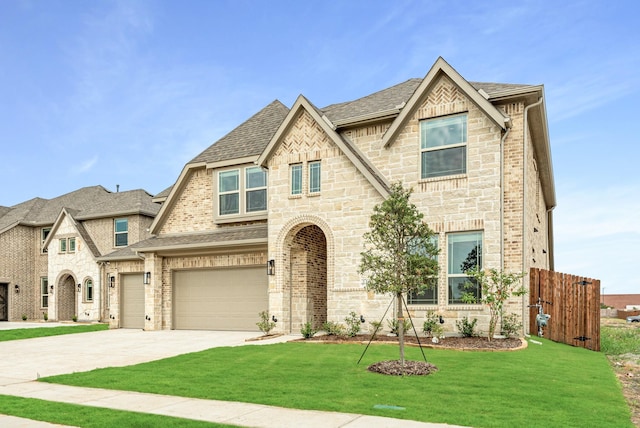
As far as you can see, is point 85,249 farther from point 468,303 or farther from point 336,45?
point 468,303

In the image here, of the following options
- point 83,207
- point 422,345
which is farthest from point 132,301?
point 422,345

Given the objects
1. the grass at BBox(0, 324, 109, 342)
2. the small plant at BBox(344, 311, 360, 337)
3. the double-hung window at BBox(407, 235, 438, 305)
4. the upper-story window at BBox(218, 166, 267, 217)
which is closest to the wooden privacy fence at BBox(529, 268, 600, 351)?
the double-hung window at BBox(407, 235, 438, 305)

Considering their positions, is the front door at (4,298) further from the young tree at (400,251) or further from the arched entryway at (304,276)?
the young tree at (400,251)

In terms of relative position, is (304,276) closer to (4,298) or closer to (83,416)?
(83,416)

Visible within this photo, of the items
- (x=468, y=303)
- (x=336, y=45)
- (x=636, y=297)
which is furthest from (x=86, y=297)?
(x=636, y=297)

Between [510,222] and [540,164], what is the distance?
25.5 feet

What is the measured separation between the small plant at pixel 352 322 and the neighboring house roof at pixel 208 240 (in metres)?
4.36

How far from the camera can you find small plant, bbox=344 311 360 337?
53.3ft

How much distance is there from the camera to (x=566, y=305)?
16.3 metres

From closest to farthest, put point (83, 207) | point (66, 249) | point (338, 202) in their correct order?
point (338, 202), point (66, 249), point (83, 207)

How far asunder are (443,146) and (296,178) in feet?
17.4

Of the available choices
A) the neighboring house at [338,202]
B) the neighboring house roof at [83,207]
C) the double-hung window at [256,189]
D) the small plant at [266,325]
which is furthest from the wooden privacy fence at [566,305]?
the neighboring house roof at [83,207]

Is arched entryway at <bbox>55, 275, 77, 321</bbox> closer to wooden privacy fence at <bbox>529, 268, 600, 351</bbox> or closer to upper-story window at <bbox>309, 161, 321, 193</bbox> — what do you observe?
upper-story window at <bbox>309, 161, 321, 193</bbox>

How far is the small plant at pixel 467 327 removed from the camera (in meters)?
15.1
